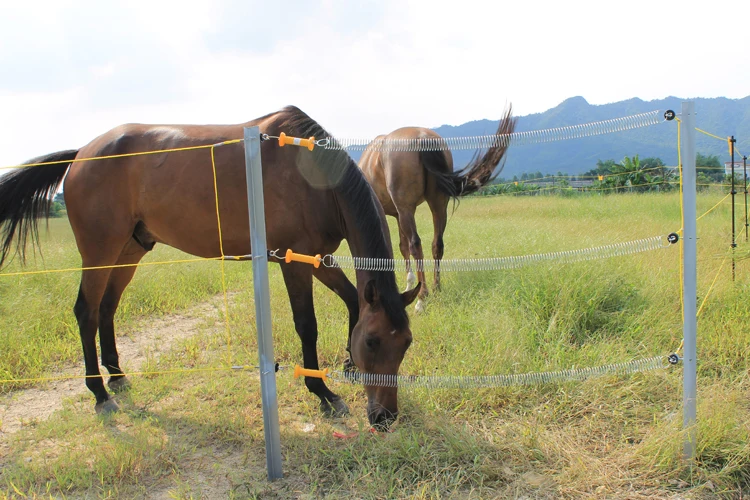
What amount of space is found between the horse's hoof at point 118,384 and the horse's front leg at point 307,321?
1.59 metres

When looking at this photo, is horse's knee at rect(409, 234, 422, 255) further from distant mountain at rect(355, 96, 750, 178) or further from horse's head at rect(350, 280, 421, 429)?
distant mountain at rect(355, 96, 750, 178)

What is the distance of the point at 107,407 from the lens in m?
3.37

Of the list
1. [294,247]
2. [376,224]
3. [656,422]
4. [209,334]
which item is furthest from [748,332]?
[209,334]

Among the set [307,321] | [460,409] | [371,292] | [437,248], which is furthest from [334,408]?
[437,248]

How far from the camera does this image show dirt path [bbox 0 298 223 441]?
3400mm

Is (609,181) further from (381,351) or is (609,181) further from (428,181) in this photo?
(381,351)

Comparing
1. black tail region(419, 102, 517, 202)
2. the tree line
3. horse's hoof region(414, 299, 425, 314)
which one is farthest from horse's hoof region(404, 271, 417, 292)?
the tree line

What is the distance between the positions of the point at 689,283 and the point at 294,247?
7.13 ft

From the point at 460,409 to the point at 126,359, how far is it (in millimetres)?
3144

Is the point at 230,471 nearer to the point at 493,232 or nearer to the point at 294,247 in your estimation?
the point at 294,247

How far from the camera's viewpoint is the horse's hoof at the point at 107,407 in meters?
3.34

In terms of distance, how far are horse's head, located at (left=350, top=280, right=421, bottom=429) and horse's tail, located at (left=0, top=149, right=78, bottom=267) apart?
2841mm

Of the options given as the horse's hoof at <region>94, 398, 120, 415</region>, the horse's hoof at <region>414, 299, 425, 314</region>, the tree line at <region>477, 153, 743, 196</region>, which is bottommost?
the horse's hoof at <region>94, 398, 120, 415</region>

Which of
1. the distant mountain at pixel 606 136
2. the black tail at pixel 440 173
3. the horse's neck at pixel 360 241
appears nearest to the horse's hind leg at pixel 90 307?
the horse's neck at pixel 360 241
